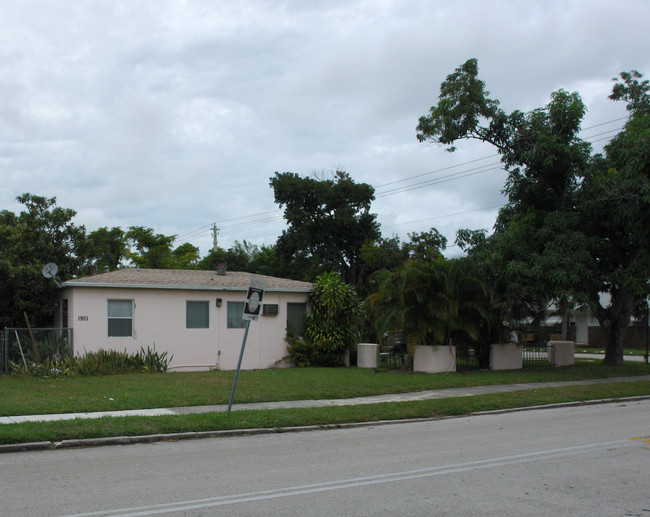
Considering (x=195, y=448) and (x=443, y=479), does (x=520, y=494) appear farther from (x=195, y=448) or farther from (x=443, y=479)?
(x=195, y=448)

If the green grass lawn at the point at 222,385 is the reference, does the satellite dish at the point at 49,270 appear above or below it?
above

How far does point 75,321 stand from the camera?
21.1 meters

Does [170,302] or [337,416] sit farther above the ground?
[170,302]

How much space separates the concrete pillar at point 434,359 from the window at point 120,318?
31.6 feet

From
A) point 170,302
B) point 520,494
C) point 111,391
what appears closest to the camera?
point 520,494

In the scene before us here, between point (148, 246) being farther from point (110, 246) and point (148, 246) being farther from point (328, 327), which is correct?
point (328, 327)

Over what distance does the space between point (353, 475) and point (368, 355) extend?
605 inches

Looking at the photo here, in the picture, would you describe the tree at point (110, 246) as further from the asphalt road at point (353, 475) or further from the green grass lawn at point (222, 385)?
the asphalt road at point (353, 475)

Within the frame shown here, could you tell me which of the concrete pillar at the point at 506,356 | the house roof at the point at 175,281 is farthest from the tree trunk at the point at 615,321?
the house roof at the point at 175,281

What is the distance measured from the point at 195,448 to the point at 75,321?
12.7 meters

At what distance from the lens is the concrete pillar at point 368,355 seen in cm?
2300

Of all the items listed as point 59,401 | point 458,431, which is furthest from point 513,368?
point 59,401

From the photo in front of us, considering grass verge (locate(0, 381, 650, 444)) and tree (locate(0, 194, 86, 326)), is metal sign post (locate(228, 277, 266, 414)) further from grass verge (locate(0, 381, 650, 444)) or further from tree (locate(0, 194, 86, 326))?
tree (locate(0, 194, 86, 326))

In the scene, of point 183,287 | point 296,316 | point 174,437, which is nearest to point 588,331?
point 296,316
